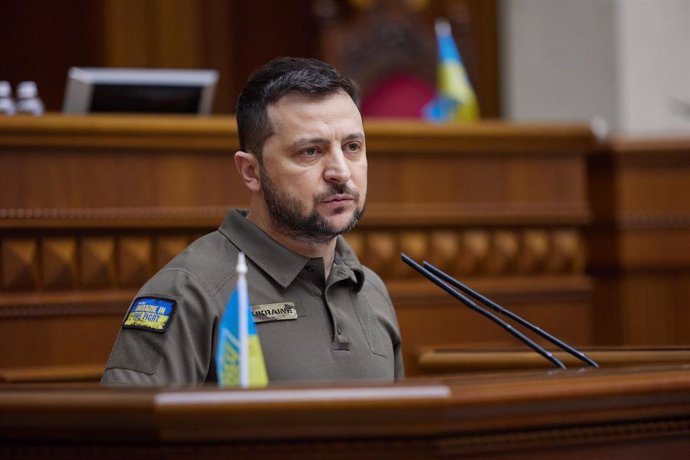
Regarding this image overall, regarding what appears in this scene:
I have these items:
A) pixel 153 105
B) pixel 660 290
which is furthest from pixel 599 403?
pixel 660 290

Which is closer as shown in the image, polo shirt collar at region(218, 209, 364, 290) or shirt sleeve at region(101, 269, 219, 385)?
shirt sleeve at region(101, 269, 219, 385)

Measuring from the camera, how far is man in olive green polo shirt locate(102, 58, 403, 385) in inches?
74.2

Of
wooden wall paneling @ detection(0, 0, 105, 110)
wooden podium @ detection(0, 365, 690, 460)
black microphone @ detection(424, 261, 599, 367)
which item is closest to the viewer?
wooden podium @ detection(0, 365, 690, 460)

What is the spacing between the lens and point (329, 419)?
1.28 meters

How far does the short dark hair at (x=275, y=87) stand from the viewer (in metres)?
2.01

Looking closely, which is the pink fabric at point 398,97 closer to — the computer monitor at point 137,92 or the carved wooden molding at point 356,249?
the carved wooden molding at point 356,249

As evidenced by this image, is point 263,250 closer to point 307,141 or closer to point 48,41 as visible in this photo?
point 307,141

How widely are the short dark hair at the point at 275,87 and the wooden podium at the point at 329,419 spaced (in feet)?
2.46

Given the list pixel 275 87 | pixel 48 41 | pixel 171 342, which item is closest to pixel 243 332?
pixel 171 342

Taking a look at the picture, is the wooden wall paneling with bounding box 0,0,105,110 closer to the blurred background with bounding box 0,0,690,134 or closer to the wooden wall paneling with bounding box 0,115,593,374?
the blurred background with bounding box 0,0,690,134

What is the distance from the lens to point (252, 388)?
1.31m

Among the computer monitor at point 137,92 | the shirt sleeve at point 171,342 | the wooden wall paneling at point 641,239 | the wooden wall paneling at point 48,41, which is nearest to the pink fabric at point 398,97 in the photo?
the wooden wall paneling at point 641,239

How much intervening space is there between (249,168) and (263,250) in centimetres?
15

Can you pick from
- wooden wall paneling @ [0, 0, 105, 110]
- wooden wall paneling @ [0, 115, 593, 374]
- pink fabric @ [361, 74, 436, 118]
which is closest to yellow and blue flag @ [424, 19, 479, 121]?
pink fabric @ [361, 74, 436, 118]
